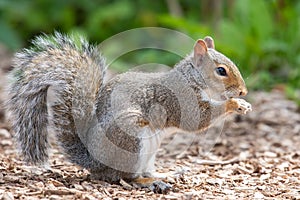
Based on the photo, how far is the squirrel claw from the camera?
12.1 feet

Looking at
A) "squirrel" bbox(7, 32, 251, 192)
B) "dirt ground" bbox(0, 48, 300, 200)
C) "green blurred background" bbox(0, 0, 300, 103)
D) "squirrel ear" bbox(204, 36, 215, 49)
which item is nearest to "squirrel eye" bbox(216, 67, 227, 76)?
"squirrel" bbox(7, 32, 251, 192)

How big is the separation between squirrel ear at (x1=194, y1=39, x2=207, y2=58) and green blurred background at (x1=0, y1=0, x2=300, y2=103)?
2121mm

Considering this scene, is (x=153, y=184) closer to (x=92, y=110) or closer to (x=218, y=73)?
(x=92, y=110)

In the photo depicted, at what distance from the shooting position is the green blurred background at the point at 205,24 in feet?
21.3

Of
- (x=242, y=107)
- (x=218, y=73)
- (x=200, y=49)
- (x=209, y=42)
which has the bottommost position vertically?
(x=242, y=107)

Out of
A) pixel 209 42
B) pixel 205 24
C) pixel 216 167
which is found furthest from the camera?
pixel 205 24

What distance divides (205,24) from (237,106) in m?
4.26

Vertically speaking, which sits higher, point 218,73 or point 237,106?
point 218,73

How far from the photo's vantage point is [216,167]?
4402 millimetres

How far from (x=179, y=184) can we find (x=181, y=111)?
44cm

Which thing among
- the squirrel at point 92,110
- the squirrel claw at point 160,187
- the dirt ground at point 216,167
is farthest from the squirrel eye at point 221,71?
the squirrel claw at point 160,187

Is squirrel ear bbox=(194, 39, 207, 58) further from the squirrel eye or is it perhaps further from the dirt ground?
the dirt ground

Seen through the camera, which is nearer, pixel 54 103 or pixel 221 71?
pixel 54 103

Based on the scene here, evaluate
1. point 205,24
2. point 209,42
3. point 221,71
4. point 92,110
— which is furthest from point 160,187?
point 205,24
